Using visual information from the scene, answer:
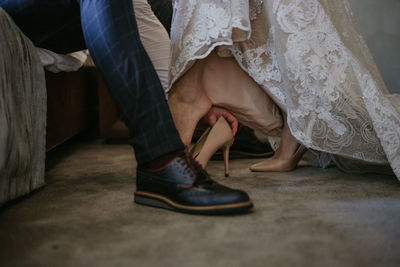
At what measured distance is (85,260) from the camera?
508mm

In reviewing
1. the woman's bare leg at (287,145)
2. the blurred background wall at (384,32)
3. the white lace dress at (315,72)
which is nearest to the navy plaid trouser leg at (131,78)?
the white lace dress at (315,72)

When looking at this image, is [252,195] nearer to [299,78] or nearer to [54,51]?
[299,78]

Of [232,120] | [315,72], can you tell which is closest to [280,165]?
[232,120]

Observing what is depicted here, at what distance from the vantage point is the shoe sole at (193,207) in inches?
25.9

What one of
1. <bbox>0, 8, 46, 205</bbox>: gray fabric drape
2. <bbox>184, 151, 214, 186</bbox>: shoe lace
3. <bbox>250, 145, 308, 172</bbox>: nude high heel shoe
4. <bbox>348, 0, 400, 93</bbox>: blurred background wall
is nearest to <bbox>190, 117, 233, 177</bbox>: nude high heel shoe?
<bbox>250, 145, 308, 172</bbox>: nude high heel shoe

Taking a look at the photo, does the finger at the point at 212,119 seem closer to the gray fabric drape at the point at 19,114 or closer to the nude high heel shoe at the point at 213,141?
the nude high heel shoe at the point at 213,141

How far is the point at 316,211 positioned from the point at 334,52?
1.52 feet

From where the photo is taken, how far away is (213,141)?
104 cm

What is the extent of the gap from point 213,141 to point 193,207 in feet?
1.25

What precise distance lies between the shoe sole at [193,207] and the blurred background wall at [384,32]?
4.86ft

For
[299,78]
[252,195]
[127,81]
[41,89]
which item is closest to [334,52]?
[299,78]

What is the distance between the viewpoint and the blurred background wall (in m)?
1.83

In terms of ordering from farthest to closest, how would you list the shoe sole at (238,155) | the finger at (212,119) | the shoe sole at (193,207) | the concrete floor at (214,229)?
the shoe sole at (238,155)
the finger at (212,119)
the shoe sole at (193,207)
the concrete floor at (214,229)

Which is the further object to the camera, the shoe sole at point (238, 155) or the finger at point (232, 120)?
the shoe sole at point (238, 155)
